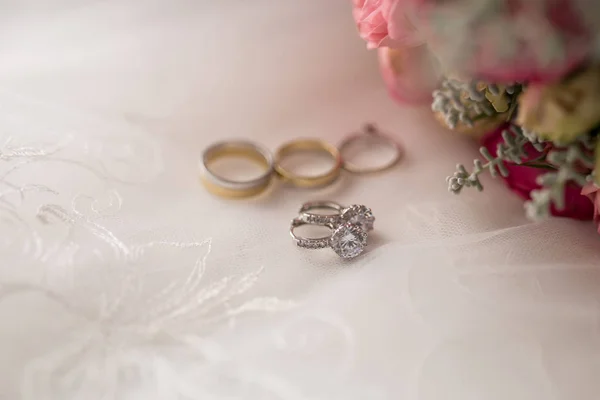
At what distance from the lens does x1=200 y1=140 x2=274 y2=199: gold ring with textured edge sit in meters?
1.01

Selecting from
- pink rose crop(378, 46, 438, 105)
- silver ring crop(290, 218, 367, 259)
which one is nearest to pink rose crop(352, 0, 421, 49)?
pink rose crop(378, 46, 438, 105)

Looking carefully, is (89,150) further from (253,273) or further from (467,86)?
(467,86)

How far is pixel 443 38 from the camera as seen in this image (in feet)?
2.17

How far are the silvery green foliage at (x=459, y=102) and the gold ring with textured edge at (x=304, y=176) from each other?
0.29m

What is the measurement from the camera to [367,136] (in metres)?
1.18

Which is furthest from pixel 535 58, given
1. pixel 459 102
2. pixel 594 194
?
Result: pixel 594 194

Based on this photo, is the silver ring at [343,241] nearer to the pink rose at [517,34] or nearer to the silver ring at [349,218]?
the silver ring at [349,218]

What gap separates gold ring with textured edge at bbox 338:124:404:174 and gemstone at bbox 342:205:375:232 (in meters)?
0.16

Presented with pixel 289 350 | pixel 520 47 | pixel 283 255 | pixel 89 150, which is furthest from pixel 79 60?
Answer: pixel 520 47

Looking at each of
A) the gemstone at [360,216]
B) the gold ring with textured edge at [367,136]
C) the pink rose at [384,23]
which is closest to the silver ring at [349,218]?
the gemstone at [360,216]

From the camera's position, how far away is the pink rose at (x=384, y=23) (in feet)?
2.40

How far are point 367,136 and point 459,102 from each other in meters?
0.39

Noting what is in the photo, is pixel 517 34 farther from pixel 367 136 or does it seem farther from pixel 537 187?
pixel 367 136

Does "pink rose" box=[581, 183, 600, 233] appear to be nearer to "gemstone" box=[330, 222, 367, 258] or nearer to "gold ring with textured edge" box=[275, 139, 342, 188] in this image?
"gemstone" box=[330, 222, 367, 258]
